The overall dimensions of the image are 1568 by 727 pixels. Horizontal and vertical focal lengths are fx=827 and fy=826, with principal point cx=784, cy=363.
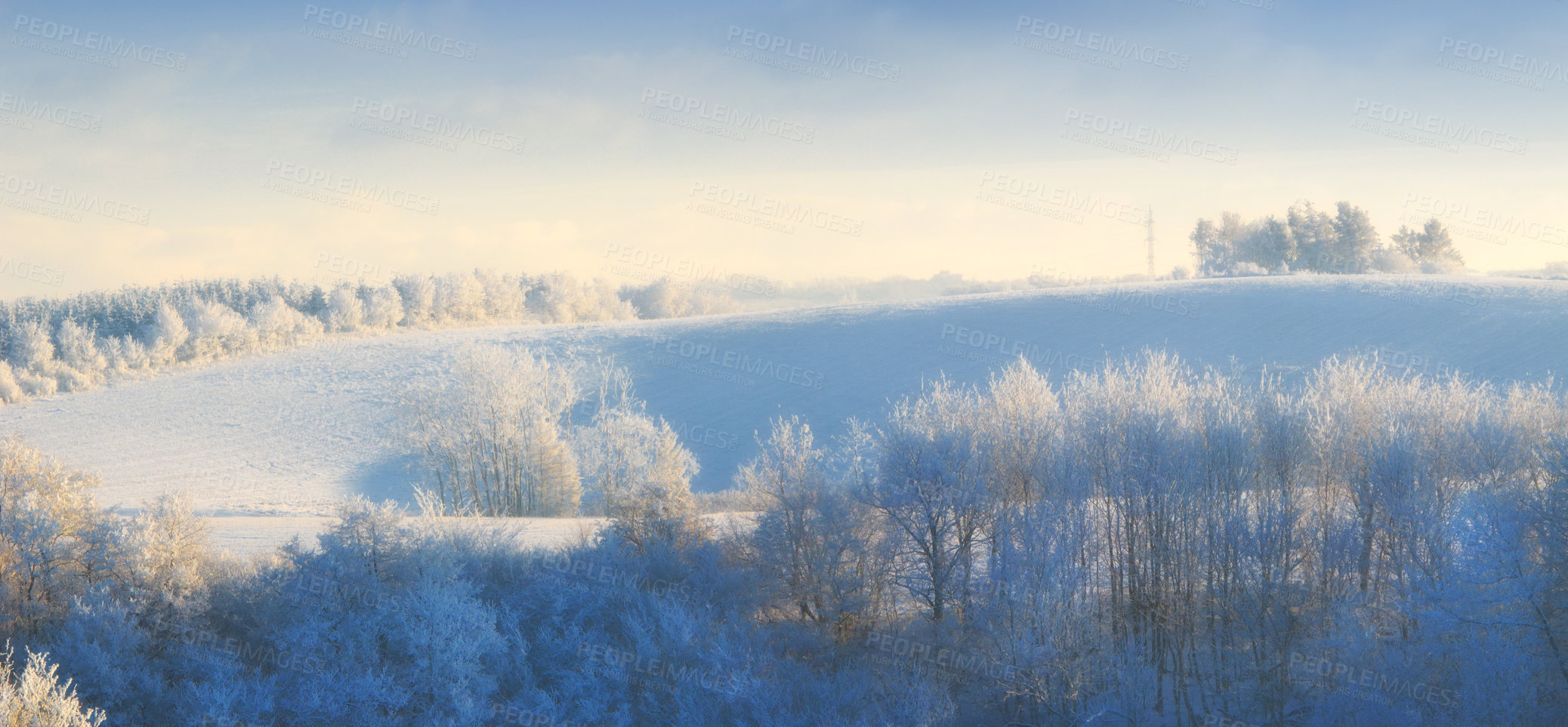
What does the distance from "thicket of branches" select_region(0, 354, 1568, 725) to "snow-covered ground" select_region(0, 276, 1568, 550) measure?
33.7 feet

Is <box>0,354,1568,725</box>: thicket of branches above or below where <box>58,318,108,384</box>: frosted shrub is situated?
below

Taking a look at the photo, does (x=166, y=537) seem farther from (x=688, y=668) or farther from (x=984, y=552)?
(x=984, y=552)

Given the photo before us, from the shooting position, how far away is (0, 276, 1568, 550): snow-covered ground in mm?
36000

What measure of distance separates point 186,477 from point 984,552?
33.5 metres

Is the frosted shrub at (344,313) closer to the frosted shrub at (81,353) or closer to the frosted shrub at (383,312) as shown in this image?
the frosted shrub at (383,312)

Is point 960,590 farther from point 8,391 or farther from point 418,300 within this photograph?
point 418,300

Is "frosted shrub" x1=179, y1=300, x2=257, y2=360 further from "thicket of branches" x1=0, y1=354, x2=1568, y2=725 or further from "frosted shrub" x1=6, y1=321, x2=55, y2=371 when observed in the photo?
"thicket of branches" x1=0, y1=354, x2=1568, y2=725

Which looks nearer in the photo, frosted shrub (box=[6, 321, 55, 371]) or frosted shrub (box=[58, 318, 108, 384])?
frosted shrub (box=[6, 321, 55, 371])

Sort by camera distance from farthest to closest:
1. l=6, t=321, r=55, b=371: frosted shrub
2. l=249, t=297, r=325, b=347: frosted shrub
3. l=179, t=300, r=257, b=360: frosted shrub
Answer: l=249, t=297, r=325, b=347: frosted shrub → l=179, t=300, r=257, b=360: frosted shrub → l=6, t=321, r=55, b=371: frosted shrub

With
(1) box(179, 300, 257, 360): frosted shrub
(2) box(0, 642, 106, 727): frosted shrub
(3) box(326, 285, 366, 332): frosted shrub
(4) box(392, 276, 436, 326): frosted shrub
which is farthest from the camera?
(4) box(392, 276, 436, 326): frosted shrub

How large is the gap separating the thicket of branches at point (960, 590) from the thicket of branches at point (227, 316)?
41.7 m

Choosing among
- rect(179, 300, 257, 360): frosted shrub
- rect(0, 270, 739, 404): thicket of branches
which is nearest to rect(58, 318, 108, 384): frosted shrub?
rect(0, 270, 739, 404): thicket of branches

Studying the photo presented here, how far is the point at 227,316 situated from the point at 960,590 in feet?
188

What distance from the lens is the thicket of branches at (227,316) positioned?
51.6 meters
